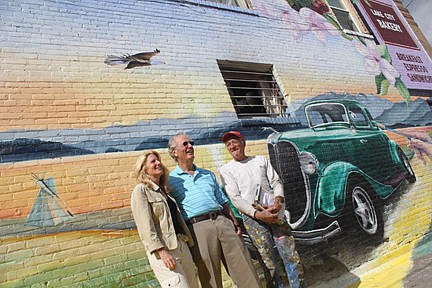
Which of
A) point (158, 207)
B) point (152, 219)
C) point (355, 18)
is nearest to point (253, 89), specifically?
point (158, 207)

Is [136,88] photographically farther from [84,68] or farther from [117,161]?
[117,161]

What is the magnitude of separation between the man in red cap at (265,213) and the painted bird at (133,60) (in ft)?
6.43

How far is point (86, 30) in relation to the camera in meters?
4.00

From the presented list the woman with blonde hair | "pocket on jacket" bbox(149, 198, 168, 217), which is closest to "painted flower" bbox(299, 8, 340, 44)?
the woman with blonde hair

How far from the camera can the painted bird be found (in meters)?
3.97

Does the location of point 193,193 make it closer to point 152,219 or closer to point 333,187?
point 152,219

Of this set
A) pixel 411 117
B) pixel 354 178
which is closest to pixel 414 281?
pixel 354 178

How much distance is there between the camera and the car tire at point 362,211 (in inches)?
184

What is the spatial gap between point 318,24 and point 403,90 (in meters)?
2.42

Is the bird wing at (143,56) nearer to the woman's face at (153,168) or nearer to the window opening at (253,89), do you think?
the window opening at (253,89)

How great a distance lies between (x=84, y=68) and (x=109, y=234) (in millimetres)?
1979

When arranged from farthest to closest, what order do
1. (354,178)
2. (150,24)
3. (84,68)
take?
(354,178), (150,24), (84,68)

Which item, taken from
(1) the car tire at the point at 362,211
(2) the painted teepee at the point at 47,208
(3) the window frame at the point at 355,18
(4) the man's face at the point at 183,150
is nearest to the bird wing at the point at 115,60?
(2) the painted teepee at the point at 47,208

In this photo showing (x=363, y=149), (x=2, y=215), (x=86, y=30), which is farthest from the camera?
(x=363, y=149)
